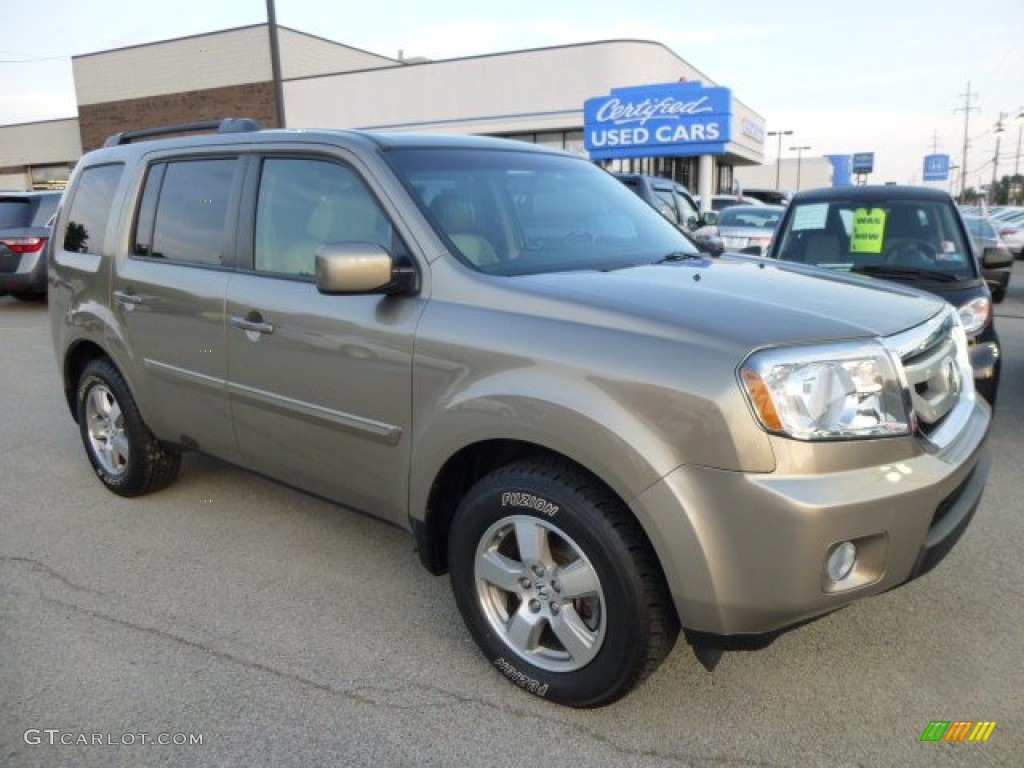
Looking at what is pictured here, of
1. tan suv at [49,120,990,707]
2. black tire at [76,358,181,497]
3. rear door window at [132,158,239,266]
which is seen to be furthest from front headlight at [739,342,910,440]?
black tire at [76,358,181,497]

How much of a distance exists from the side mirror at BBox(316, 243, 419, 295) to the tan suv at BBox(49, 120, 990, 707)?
1 cm

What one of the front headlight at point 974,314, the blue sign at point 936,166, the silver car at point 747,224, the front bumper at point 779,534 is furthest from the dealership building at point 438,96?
the blue sign at point 936,166

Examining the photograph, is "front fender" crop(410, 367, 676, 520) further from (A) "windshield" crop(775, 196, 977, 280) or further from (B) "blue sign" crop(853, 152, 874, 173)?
(B) "blue sign" crop(853, 152, 874, 173)

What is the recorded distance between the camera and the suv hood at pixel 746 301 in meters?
2.35

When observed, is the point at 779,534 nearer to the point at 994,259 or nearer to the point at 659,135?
the point at 994,259

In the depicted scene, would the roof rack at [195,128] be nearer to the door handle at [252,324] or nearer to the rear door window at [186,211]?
the rear door window at [186,211]

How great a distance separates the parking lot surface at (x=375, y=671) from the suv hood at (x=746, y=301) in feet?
3.90

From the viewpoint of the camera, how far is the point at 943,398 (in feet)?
8.83

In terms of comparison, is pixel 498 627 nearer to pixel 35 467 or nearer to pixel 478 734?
pixel 478 734

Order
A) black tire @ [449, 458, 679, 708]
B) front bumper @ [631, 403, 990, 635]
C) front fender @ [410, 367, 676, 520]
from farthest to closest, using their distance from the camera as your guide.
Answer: black tire @ [449, 458, 679, 708]
front fender @ [410, 367, 676, 520]
front bumper @ [631, 403, 990, 635]

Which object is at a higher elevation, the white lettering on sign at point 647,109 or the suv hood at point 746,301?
the white lettering on sign at point 647,109

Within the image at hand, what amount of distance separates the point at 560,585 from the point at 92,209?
3.54m

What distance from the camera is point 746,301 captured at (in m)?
2.58

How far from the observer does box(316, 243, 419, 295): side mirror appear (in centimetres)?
271
